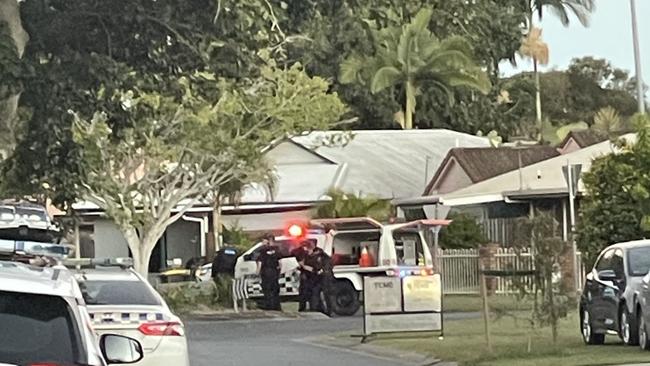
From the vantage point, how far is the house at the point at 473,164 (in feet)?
163

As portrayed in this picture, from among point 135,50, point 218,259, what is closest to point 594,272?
point 135,50

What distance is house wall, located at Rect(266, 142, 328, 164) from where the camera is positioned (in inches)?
2189

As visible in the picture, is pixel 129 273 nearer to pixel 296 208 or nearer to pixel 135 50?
pixel 135 50

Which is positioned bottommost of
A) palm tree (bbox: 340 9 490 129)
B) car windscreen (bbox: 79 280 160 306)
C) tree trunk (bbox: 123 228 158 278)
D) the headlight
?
car windscreen (bbox: 79 280 160 306)

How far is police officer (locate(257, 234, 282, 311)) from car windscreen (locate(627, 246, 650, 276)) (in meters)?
13.8

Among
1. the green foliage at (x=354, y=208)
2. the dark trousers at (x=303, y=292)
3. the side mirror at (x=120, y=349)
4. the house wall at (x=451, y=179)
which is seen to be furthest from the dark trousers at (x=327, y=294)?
the side mirror at (x=120, y=349)

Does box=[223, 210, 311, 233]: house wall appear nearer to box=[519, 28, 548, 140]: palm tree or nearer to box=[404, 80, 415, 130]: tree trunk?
box=[404, 80, 415, 130]: tree trunk

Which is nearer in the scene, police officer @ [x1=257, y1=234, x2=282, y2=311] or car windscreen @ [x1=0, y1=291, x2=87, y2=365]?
car windscreen @ [x1=0, y1=291, x2=87, y2=365]

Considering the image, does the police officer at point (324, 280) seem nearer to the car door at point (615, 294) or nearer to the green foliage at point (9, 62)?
the car door at point (615, 294)

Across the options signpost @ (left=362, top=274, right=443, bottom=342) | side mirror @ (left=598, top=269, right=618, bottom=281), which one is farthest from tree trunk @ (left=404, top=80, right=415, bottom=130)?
side mirror @ (left=598, top=269, right=618, bottom=281)

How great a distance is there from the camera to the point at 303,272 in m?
35.3

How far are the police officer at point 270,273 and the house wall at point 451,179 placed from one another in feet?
47.8

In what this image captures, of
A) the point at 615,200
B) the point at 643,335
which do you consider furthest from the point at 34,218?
the point at 615,200

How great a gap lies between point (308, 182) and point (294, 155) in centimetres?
259
